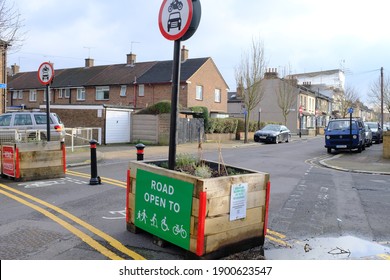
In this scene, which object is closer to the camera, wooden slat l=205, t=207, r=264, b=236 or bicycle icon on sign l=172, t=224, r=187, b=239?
wooden slat l=205, t=207, r=264, b=236

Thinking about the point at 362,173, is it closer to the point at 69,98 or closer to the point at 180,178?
the point at 180,178

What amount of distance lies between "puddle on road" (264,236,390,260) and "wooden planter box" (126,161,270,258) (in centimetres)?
31

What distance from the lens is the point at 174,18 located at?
503cm

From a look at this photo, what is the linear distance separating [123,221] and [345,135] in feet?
56.7

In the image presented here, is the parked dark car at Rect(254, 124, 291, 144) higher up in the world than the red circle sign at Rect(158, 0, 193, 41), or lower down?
lower down

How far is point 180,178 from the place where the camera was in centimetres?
439

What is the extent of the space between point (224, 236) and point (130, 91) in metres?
35.5

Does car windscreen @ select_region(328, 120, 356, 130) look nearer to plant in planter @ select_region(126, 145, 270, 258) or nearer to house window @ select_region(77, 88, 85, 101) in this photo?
plant in planter @ select_region(126, 145, 270, 258)

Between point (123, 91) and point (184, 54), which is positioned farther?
point (184, 54)

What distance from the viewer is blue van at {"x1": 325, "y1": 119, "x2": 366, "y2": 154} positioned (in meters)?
20.3

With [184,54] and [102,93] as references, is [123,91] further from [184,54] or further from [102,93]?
[184,54]

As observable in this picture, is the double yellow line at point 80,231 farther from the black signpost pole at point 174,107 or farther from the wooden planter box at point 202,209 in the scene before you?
the black signpost pole at point 174,107

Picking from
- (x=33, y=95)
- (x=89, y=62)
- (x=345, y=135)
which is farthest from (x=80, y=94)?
(x=345, y=135)

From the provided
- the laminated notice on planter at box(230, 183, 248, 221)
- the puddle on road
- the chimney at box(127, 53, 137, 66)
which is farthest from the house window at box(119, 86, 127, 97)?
the laminated notice on planter at box(230, 183, 248, 221)
